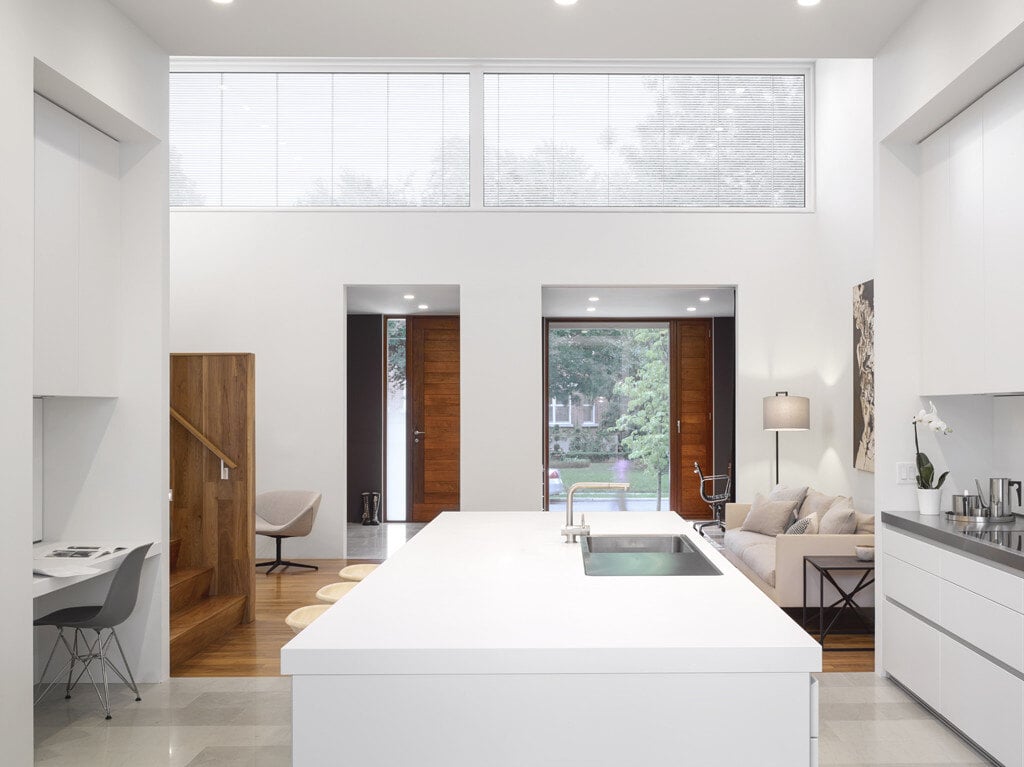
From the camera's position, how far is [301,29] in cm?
381

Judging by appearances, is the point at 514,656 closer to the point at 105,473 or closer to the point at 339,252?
the point at 105,473

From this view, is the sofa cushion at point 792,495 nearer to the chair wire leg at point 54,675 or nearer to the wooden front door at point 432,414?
the wooden front door at point 432,414

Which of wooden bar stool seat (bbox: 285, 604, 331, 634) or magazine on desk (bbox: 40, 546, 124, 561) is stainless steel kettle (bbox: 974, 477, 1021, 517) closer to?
wooden bar stool seat (bbox: 285, 604, 331, 634)

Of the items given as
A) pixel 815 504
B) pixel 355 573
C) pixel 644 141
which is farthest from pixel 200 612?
pixel 644 141

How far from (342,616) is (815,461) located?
5.84 meters

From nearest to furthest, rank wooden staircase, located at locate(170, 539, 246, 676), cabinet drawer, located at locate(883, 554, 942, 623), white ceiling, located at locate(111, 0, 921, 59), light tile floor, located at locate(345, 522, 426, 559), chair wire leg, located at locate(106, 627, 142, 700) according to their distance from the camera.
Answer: cabinet drawer, located at locate(883, 554, 942, 623)
white ceiling, located at locate(111, 0, 921, 59)
chair wire leg, located at locate(106, 627, 142, 700)
wooden staircase, located at locate(170, 539, 246, 676)
light tile floor, located at locate(345, 522, 426, 559)

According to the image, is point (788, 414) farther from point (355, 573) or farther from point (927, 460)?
point (355, 573)

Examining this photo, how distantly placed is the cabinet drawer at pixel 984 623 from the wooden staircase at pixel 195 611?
3.58 meters

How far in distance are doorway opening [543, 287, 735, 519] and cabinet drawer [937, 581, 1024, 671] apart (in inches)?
245

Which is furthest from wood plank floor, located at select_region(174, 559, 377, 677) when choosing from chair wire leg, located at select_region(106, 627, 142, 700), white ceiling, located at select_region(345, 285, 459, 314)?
white ceiling, located at select_region(345, 285, 459, 314)

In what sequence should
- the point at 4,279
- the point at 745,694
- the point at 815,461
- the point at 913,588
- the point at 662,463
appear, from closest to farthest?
the point at 745,694 < the point at 4,279 < the point at 913,588 < the point at 815,461 < the point at 662,463

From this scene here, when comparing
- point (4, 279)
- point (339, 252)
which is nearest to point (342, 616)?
point (4, 279)

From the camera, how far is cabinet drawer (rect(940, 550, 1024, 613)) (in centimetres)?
274

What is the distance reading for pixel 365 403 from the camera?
9.66 m
